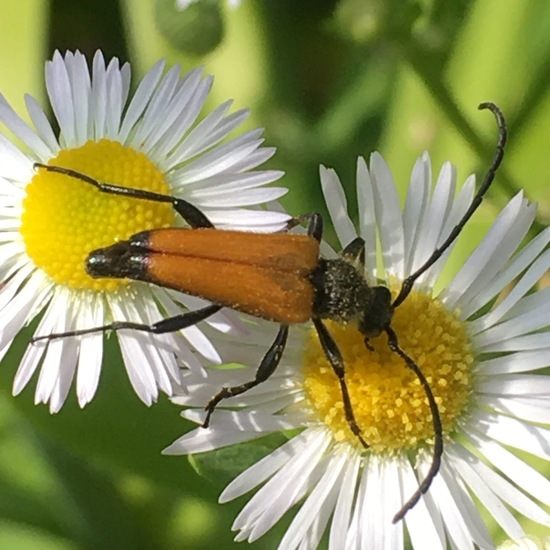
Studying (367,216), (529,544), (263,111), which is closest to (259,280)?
(367,216)

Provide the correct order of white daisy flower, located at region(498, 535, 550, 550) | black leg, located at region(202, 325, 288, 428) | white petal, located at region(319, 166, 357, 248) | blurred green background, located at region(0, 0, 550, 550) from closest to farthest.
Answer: white daisy flower, located at region(498, 535, 550, 550) < black leg, located at region(202, 325, 288, 428) < white petal, located at region(319, 166, 357, 248) < blurred green background, located at region(0, 0, 550, 550)

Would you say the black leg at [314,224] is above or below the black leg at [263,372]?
above

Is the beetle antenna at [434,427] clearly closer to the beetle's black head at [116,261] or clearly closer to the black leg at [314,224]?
the black leg at [314,224]

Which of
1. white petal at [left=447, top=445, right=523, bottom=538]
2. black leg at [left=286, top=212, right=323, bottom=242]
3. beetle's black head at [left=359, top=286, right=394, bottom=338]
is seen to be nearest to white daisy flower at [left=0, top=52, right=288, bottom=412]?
black leg at [left=286, top=212, right=323, bottom=242]

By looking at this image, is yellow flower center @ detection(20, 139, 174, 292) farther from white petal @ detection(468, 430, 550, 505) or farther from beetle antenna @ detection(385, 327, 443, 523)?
white petal @ detection(468, 430, 550, 505)

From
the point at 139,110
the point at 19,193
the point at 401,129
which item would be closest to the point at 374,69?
the point at 401,129

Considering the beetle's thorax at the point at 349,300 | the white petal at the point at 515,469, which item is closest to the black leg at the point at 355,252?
the beetle's thorax at the point at 349,300
